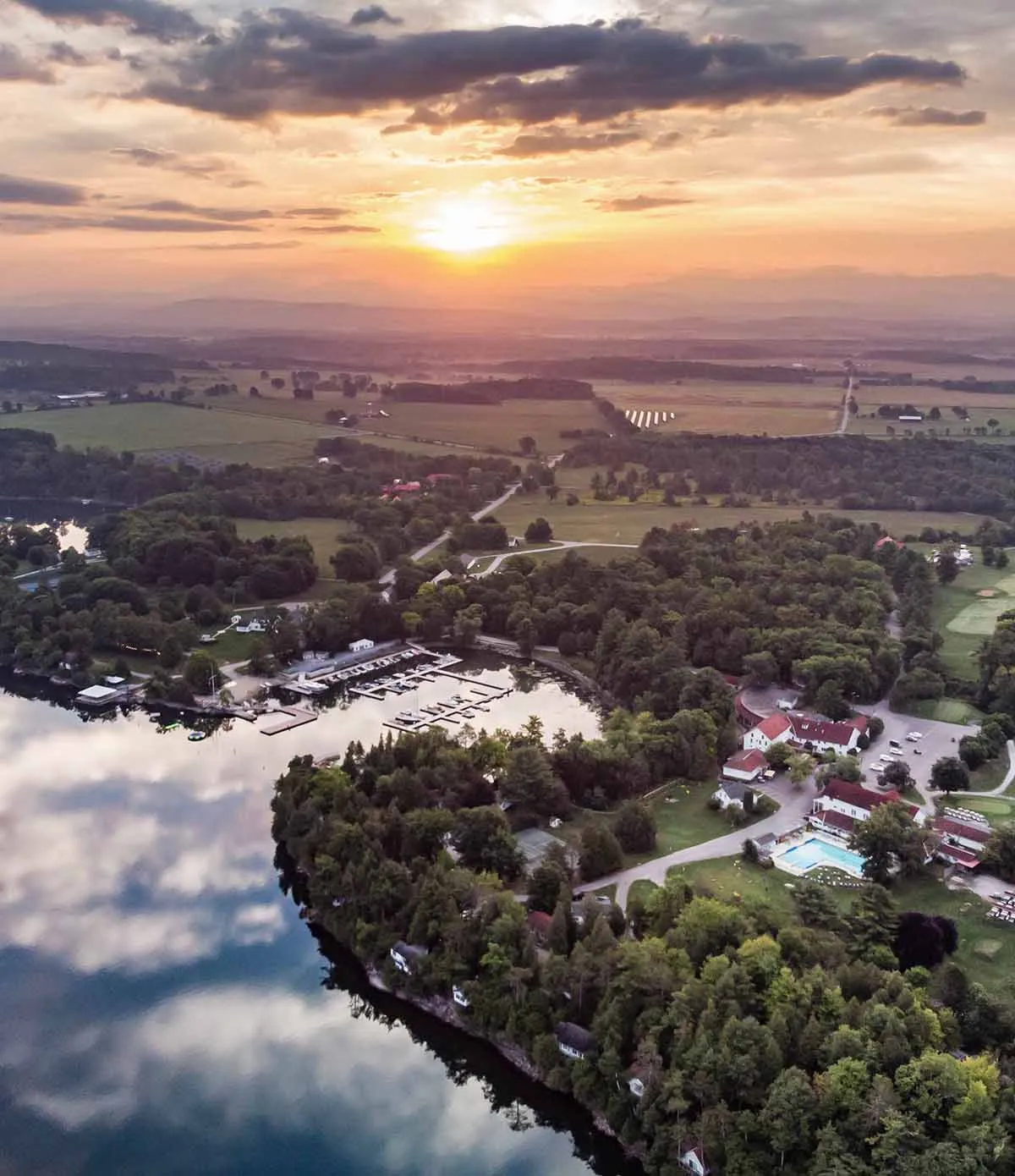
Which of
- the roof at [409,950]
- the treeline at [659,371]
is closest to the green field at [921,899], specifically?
the roof at [409,950]

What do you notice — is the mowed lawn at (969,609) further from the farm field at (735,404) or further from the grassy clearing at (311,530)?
the farm field at (735,404)

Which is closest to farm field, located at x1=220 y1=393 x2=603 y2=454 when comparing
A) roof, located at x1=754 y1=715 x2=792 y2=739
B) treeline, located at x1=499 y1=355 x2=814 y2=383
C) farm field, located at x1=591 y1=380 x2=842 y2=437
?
farm field, located at x1=591 y1=380 x2=842 y2=437

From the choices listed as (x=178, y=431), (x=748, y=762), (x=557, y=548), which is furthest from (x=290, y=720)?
(x=178, y=431)

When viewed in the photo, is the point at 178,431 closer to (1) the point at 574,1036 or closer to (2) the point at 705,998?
(1) the point at 574,1036

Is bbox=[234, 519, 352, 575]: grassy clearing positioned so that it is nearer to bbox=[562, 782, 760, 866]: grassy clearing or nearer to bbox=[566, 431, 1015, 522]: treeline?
Result: bbox=[566, 431, 1015, 522]: treeline

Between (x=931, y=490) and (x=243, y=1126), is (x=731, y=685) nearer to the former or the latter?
(x=243, y=1126)

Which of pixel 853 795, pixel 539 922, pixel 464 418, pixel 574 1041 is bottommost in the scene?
pixel 464 418
